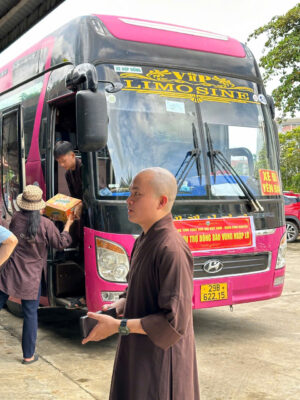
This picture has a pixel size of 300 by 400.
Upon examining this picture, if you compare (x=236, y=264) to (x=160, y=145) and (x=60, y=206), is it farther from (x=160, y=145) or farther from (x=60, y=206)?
(x=60, y=206)

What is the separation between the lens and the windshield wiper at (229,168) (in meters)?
5.78

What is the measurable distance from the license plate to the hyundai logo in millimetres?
140

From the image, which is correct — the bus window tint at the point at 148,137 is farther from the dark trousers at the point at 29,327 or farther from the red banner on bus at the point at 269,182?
the dark trousers at the point at 29,327

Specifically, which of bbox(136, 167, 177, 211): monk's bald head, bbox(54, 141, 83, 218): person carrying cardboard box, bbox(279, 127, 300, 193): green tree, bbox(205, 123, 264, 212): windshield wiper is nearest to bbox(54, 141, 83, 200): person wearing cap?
bbox(54, 141, 83, 218): person carrying cardboard box

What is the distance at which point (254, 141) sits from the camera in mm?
6195

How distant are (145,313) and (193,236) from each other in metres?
3.16

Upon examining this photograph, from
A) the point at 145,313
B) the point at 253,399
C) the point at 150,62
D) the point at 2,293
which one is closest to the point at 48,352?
the point at 2,293

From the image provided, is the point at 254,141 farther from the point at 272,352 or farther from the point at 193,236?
the point at 272,352

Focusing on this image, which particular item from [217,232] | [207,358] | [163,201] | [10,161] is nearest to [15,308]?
[10,161]

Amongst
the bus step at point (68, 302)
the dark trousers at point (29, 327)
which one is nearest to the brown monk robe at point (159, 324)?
the dark trousers at point (29, 327)

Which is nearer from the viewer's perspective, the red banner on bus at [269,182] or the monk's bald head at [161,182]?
the monk's bald head at [161,182]

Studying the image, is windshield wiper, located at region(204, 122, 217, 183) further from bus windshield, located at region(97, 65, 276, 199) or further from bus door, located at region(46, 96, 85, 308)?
bus door, located at region(46, 96, 85, 308)

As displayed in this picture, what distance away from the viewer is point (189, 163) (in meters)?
5.66

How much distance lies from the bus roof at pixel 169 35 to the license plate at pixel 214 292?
257cm
